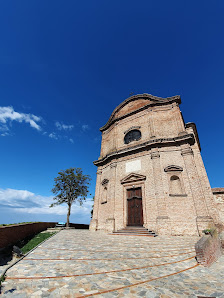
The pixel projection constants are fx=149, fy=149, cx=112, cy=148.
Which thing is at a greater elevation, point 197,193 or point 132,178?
point 132,178

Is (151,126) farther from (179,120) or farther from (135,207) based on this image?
(135,207)

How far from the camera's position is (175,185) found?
11.4m

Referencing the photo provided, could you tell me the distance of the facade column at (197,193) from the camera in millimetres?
9152

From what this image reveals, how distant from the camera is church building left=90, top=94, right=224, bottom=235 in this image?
10023 mm

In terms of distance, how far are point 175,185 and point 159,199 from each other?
5.70 ft

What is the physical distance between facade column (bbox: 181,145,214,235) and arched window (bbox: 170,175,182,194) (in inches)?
35.9

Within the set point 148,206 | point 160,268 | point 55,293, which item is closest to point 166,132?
point 148,206

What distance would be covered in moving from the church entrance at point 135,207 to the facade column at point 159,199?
1682 mm

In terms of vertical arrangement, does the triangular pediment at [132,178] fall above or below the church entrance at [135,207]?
above

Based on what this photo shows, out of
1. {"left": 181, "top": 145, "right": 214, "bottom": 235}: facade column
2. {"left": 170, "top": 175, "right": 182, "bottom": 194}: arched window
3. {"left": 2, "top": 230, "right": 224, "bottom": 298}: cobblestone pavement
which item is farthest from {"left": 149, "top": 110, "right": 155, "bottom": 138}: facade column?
{"left": 2, "top": 230, "right": 224, "bottom": 298}: cobblestone pavement

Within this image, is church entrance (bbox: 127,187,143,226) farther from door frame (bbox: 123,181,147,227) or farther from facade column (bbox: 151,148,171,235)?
facade column (bbox: 151,148,171,235)

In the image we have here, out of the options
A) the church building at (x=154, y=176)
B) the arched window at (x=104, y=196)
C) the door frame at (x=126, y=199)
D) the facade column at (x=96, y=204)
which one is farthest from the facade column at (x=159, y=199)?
the facade column at (x=96, y=204)

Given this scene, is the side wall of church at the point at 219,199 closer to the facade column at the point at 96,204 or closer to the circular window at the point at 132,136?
the circular window at the point at 132,136

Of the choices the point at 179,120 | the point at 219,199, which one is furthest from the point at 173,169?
the point at 179,120
